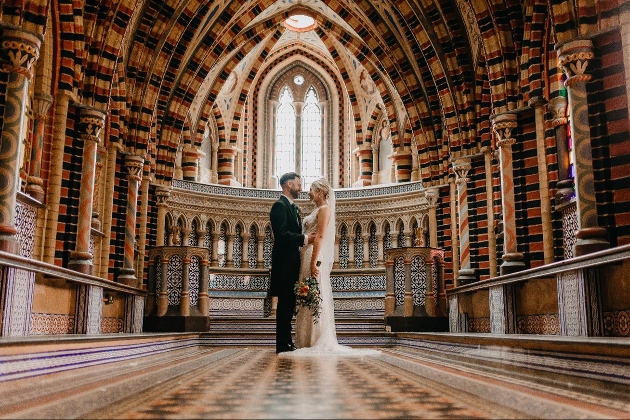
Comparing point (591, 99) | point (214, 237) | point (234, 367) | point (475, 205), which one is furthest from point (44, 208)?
point (214, 237)

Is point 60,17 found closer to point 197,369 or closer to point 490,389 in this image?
point 197,369

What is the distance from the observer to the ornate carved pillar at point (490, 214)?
14148mm

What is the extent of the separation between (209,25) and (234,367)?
51.1 feet

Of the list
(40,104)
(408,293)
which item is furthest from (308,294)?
(408,293)

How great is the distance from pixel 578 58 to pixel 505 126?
4.08m

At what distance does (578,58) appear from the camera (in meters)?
7.82

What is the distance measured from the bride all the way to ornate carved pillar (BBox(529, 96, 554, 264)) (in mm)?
5130

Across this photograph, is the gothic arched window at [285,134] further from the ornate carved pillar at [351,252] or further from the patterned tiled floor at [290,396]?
the patterned tiled floor at [290,396]

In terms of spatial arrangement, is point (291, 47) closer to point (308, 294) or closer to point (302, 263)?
point (302, 263)

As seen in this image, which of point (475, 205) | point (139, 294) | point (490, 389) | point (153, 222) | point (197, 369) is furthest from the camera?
point (153, 222)

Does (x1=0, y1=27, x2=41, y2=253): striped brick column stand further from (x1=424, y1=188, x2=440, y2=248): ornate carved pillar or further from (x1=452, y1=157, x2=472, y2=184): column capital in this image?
(x1=424, y1=188, x2=440, y2=248): ornate carved pillar

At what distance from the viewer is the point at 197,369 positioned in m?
4.99

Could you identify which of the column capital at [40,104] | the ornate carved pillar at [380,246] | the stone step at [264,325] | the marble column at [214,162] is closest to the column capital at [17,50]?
the column capital at [40,104]

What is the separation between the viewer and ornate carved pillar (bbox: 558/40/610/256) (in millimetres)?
7516
